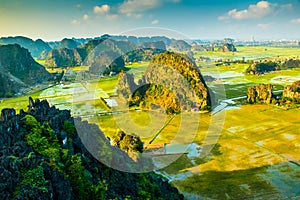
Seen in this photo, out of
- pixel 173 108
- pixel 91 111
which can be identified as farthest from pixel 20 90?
pixel 173 108

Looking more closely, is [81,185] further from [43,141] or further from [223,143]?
[223,143]

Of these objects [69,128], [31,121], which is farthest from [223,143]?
[31,121]

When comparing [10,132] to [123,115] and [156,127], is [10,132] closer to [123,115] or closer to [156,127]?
[156,127]

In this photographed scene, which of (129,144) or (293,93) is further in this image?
(293,93)

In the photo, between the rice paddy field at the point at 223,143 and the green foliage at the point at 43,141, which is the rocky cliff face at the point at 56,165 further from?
the rice paddy field at the point at 223,143

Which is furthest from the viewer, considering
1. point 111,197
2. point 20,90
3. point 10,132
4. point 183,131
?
point 20,90

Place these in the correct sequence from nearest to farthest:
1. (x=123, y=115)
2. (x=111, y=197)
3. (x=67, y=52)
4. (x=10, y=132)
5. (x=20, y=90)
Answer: (x=111, y=197) → (x=10, y=132) → (x=123, y=115) → (x=20, y=90) → (x=67, y=52)

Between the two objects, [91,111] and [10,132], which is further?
[91,111]
